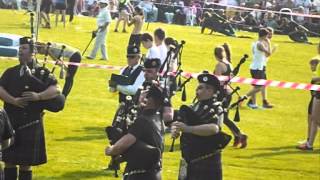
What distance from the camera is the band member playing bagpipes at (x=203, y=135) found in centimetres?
829

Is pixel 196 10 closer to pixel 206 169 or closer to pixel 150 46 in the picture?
pixel 150 46

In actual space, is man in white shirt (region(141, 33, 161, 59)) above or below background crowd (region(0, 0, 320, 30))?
above

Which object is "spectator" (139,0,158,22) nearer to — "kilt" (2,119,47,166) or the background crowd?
the background crowd

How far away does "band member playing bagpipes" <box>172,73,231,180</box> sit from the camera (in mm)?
8289

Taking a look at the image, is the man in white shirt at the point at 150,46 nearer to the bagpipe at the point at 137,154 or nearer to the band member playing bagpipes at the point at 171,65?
the band member playing bagpipes at the point at 171,65

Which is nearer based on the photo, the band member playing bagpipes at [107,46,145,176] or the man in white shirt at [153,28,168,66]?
the band member playing bagpipes at [107,46,145,176]

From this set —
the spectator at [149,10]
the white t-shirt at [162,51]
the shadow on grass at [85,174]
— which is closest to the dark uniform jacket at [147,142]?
the shadow on grass at [85,174]

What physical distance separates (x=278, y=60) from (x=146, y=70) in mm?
21458

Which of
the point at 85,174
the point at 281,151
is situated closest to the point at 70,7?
the point at 281,151

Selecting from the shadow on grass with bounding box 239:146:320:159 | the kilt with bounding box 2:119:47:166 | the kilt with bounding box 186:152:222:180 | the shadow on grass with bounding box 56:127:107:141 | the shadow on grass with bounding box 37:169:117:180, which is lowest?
the shadow on grass with bounding box 239:146:320:159

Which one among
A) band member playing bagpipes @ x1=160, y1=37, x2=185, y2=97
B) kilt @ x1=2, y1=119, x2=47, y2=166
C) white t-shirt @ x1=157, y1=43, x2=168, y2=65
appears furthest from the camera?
white t-shirt @ x1=157, y1=43, x2=168, y2=65

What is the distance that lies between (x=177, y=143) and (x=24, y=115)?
527 cm

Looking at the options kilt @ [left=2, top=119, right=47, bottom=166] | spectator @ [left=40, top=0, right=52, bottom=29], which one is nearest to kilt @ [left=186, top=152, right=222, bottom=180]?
kilt @ [left=2, top=119, right=47, bottom=166]

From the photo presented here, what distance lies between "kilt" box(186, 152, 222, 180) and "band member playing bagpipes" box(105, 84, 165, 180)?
916 millimetres
